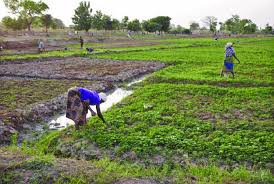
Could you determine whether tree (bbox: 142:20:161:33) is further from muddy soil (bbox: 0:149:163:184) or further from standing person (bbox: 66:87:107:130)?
muddy soil (bbox: 0:149:163:184)

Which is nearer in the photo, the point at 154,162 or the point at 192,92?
the point at 154,162

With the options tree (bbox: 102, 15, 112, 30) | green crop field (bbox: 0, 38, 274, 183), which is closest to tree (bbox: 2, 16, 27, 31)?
tree (bbox: 102, 15, 112, 30)

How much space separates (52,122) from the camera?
13.3 metres

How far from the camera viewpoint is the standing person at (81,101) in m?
10.7

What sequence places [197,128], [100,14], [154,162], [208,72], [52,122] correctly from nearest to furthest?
[154,162] < [197,128] < [52,122] < [208,72] < [100,14]

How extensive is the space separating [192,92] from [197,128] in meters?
5.54

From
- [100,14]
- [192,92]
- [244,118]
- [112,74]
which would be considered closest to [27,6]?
[100,14]

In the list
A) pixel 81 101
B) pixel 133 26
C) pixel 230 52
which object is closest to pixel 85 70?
pixel 230 52

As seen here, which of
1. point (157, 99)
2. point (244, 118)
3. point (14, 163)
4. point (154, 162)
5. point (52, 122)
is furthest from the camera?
point (157, 99)

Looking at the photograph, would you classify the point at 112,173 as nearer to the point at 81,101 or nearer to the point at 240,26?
the point at 81,101

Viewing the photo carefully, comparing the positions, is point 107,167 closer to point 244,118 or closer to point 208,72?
point 244,118

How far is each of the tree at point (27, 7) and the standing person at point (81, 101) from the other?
196 ft

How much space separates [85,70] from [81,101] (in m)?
14.4

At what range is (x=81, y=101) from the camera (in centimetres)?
1090
